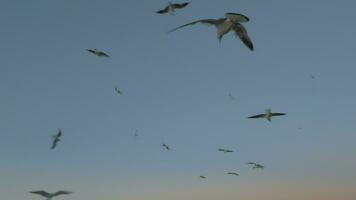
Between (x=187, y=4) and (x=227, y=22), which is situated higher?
(x=187, y=4)

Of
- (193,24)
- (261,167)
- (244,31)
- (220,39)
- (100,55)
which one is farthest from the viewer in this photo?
(261,167)

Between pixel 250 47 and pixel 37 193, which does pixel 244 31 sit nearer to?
pixel 250 47

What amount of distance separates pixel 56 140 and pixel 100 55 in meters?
14.3

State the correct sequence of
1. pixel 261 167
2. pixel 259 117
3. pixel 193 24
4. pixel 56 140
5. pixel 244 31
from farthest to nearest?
pixel 261 167 < pixel 56 140 < pixel 259 117 < pixel 244 31 < pixel 193 24

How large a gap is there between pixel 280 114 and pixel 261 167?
93.6 feet

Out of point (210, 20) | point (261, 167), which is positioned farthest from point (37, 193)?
point (261, 167)

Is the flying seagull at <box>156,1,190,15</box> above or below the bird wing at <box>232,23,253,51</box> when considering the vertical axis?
above

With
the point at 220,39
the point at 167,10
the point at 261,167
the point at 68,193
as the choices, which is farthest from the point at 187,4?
the point at 261,167

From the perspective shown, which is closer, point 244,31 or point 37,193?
point 244,31

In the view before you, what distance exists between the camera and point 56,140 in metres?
58.5

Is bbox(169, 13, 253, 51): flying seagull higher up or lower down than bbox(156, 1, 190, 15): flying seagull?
lower down

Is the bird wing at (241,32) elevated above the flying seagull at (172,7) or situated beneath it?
situated beneath

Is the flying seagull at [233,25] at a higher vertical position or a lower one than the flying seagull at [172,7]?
lower

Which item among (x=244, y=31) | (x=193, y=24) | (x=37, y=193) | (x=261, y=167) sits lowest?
(x=37, y=193)
